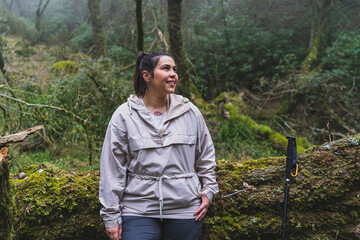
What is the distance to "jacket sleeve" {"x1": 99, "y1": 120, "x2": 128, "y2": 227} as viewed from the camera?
1751mm

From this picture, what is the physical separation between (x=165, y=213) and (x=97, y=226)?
672 millimetres

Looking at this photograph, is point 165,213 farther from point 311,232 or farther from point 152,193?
point 311,232

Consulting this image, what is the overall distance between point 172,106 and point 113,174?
0.66 metres

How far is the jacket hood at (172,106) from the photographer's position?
1.94m

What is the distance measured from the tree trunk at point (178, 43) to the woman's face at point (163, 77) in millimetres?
4128

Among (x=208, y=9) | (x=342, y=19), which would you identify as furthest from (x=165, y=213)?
(x=342, y=19)

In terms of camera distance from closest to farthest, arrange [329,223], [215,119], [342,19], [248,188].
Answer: [329,223]
[248,188]
[215,119]
[342,19]

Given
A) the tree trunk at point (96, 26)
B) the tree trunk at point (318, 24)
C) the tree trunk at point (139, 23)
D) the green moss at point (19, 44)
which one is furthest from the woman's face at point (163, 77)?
the green moss at point (19, 44)

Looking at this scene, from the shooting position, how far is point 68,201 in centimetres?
213

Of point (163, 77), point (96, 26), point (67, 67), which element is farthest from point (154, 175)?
point (96, 26)

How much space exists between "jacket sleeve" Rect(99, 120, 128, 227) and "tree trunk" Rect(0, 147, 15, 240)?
0.56m

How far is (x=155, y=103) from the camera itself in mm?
2082

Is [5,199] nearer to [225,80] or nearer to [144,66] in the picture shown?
[144,66]

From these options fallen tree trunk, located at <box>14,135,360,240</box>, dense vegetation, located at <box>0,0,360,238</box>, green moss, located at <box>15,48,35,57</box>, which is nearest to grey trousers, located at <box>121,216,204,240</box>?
fallen tree trunk, located at <box>14,135,360,240</box>
